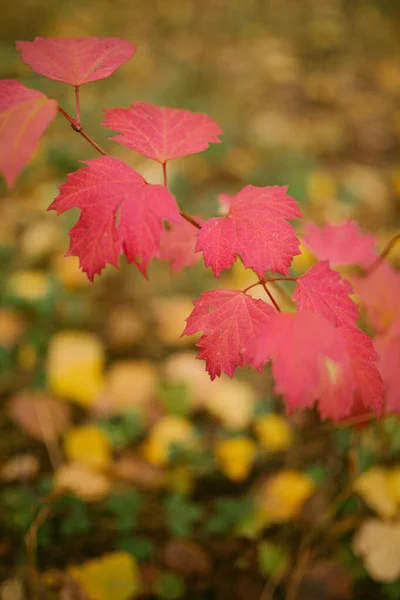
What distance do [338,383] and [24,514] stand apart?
36.6 inches

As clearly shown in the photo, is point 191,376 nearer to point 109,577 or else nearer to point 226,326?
point 109,577

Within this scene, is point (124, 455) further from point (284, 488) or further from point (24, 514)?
point (284, 488)

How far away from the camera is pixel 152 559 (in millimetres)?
1142

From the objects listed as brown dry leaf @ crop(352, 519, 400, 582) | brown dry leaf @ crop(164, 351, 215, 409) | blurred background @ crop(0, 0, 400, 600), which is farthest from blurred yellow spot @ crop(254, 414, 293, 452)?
brown dry leaf @ crop(352, 519, 400, 582)

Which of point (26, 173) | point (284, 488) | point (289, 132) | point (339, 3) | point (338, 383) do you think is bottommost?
point (284, 488)

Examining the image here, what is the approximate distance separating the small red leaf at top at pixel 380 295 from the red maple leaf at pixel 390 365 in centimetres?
5

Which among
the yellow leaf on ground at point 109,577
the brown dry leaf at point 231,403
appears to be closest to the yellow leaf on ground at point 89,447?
the yellow leaf on ground at point 109,577

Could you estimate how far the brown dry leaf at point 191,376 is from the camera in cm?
147

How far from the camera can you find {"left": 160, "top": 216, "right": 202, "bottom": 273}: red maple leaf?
0.89 metres

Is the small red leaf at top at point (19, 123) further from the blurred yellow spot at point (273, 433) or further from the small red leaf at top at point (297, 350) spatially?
the blurred yellow spot at point (273, 433)

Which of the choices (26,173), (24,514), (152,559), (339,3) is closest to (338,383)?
(152,559)

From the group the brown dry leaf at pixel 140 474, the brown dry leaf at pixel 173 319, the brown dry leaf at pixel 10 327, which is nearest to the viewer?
the brown dry leaf at pixel 140 474

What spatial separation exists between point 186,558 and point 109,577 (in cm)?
20

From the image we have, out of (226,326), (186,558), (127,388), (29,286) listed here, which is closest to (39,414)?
(127,388)
